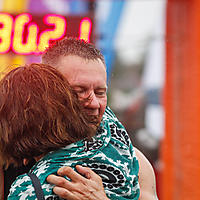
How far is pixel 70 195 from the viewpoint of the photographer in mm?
885

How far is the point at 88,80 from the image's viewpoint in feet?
3.35

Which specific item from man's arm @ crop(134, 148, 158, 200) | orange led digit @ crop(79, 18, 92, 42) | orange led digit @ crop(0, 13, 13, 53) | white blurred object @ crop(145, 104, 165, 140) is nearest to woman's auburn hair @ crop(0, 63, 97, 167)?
man's arm @ crop(134, 148, 158, 200)

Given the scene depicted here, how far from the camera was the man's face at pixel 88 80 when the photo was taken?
101 centimetres

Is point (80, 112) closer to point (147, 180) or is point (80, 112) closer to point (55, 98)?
point (55, 98)

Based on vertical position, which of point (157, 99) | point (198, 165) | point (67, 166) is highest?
point (67, 166)

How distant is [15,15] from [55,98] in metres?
2.31

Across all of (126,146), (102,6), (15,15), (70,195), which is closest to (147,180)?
(126,146)

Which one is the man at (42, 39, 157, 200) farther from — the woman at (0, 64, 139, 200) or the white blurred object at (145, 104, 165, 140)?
Result: the white blurred object at (145, 104, 165, 140)

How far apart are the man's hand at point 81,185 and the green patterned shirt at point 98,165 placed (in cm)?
1

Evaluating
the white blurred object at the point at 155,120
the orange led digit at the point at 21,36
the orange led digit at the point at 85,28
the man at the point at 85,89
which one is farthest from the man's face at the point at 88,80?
the white blurred object at the point at 155,120

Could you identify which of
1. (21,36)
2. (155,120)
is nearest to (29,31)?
(21,36)

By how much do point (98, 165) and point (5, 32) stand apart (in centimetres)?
229

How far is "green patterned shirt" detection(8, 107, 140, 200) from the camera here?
2.85 ft

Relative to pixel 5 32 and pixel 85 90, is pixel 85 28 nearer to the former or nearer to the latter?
pixel 5 32
